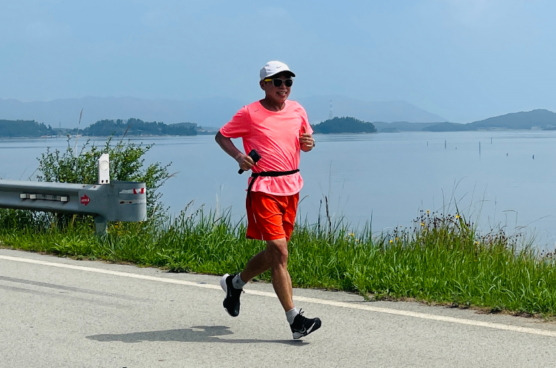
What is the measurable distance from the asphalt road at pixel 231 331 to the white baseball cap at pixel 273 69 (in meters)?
1.83

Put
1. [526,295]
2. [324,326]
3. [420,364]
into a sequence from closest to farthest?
1. [420,364]
2. [324,326]
3. [526,295]

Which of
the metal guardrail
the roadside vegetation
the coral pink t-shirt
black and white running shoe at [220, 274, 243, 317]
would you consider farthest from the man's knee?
the metal guardrail

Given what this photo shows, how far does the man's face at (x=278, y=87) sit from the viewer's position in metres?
5.68

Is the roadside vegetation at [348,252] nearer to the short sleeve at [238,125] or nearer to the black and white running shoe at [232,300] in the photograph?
the black and white running shoe at [232,300]

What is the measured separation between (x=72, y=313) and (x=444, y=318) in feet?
9.61

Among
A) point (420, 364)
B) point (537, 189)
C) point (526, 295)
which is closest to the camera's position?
point (420, 364)

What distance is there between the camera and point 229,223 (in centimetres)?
1038

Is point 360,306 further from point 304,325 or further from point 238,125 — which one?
point 238,125

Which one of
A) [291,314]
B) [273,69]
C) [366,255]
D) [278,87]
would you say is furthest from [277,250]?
[366,255]

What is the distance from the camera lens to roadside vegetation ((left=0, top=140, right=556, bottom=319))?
23.4 feet

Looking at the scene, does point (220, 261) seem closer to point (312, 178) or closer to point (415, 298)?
point (415, 298)

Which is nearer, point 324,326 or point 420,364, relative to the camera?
point 420,364

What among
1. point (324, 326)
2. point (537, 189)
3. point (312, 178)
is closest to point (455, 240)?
point (324, 326)

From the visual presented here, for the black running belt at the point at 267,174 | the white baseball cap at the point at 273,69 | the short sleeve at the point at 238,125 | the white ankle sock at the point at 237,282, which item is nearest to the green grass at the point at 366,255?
the white ankle sock at the point at 237,282
